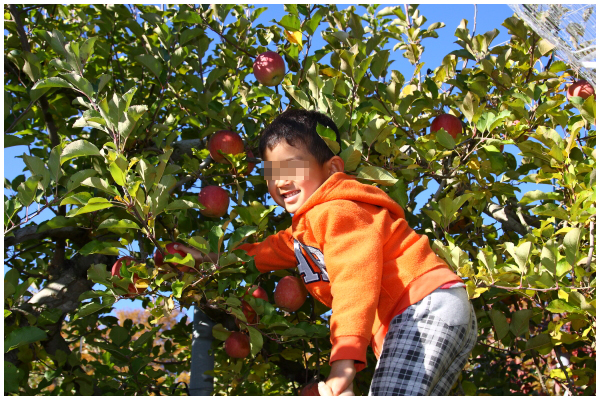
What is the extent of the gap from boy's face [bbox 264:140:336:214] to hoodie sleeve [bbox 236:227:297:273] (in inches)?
6.9

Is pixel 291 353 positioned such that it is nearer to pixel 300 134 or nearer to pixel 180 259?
pixel 180 259

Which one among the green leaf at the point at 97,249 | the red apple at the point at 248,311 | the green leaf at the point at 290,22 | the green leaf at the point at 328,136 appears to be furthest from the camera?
the green leaf at the point at 290,22

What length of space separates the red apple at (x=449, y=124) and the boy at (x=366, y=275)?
2.34 ft

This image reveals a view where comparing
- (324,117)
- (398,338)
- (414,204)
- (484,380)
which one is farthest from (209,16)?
(484,380)

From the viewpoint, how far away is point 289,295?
6.74ft

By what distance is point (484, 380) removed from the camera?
10.2 feet

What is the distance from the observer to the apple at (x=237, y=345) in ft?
7.11

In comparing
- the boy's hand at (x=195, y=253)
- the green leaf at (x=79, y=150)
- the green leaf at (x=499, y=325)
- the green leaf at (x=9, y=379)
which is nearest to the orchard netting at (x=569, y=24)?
the green leaf at (x=499, y=325)

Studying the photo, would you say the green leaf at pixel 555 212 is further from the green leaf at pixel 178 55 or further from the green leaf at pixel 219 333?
the green leaf at pixel 178 55

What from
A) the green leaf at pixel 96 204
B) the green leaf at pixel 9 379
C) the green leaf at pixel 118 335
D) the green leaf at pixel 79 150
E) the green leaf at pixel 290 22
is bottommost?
the green leaf at pixel 118 335

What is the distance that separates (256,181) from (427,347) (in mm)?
1056

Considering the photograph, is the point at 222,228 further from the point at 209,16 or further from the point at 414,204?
the point at 209,16

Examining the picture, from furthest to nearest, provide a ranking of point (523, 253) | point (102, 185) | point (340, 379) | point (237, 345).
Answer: point (237, 345) → point (523, 253) → point (102, 185) → point (340, 379)

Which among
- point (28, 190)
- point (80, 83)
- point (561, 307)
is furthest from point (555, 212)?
point (28, 190)
